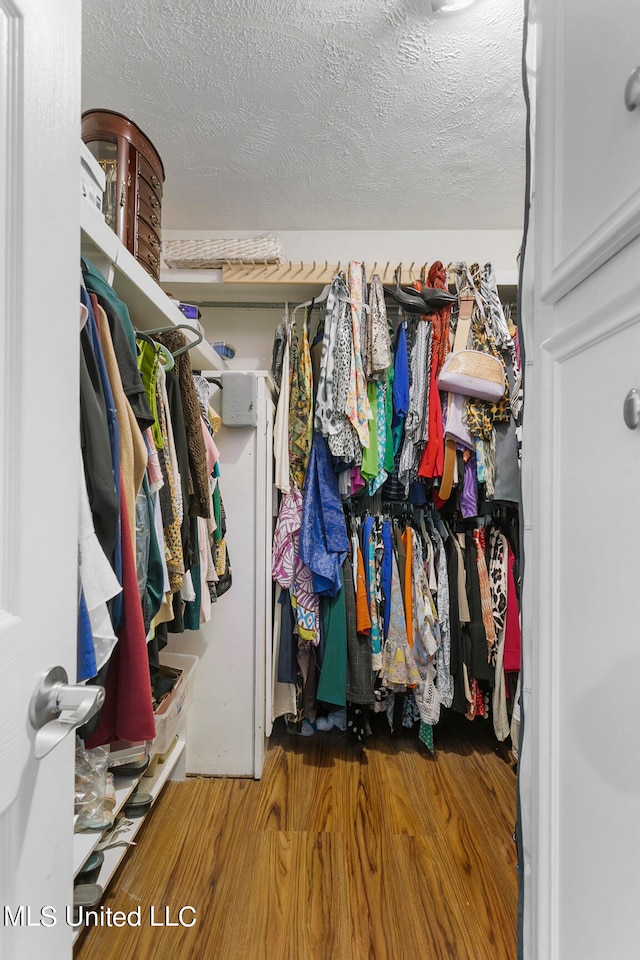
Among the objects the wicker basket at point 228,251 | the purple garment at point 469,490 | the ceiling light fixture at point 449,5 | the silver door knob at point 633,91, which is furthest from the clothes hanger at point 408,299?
the silver door knob at point 633,91

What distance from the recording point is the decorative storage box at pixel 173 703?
4.80 feet

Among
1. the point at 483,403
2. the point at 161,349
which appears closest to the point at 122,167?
the point at 161,349

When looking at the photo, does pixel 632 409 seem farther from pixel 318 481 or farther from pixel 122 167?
pixel 318 481

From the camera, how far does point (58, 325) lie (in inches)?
20.2

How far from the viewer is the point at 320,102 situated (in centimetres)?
154

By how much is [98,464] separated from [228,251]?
5.02 feet

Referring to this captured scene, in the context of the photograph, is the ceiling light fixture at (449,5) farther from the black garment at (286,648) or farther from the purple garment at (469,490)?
the black garment at (286,648)

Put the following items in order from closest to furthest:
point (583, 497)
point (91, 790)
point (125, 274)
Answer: point (583, 497)
point (125, 274)
point (91, 790)

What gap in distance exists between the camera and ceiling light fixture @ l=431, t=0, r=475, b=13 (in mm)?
1208

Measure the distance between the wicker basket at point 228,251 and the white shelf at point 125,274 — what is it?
0.77 metres

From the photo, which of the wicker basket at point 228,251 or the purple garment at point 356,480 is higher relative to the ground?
the wicker basket at point 228,251

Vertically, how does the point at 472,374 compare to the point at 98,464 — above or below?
above

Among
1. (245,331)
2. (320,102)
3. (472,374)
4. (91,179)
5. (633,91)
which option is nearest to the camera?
(633,91)

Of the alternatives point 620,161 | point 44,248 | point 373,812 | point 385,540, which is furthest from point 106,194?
point 373,812
